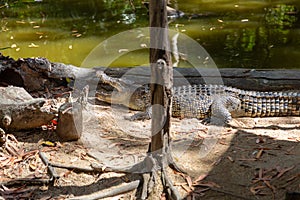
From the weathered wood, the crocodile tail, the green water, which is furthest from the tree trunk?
the green water

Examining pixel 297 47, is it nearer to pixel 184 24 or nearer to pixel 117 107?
pixel 184 24

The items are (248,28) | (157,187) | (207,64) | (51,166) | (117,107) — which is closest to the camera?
(157,187)

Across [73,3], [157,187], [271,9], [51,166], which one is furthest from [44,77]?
[73,3]

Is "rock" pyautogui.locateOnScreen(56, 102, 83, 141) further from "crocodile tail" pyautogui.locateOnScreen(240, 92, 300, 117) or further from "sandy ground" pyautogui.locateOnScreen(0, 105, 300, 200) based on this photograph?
"crocodile tail" pyautogui.locateOnScreen(240, 92, 300, 117)

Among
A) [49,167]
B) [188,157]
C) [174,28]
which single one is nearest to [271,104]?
[188,157]

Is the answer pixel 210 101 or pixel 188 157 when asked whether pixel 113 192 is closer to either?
pixel 188 157

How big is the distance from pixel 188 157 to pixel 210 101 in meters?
1.59

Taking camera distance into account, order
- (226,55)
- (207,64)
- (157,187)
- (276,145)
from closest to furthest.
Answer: (157,187) < (276,145) < (207,64) < (226,55)

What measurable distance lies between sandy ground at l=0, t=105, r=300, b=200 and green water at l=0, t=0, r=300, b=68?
2694mm

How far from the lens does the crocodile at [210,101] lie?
4996 millimetres

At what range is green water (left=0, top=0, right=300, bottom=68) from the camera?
300 inches

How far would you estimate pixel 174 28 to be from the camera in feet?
31.4

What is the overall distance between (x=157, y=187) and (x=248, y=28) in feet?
22.0

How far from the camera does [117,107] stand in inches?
213
